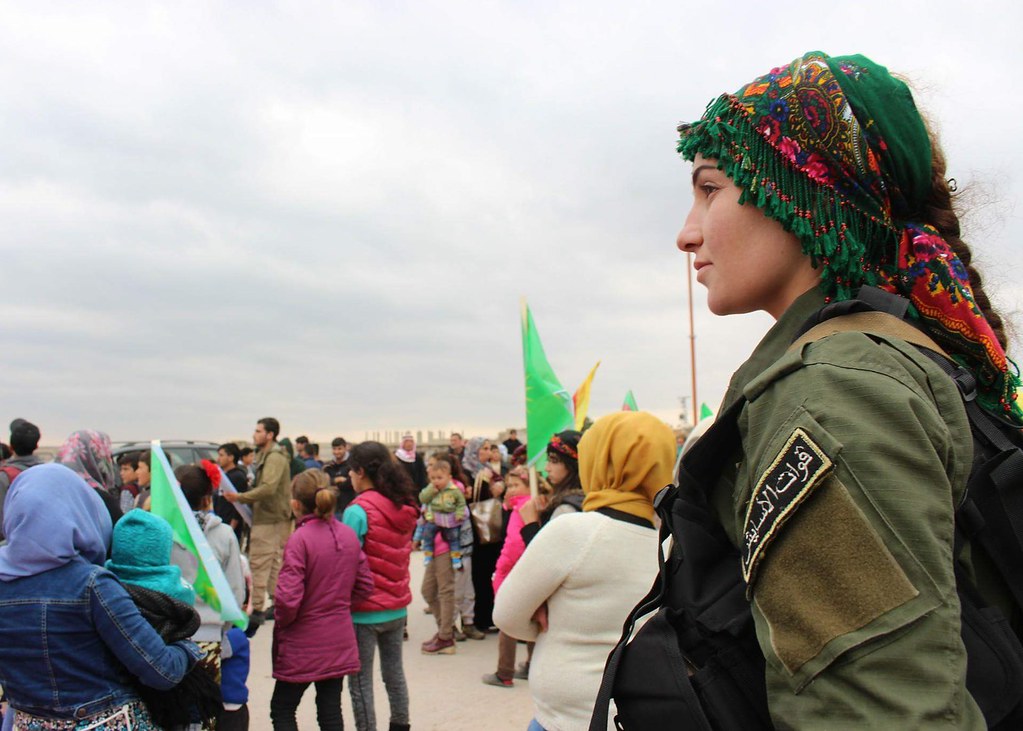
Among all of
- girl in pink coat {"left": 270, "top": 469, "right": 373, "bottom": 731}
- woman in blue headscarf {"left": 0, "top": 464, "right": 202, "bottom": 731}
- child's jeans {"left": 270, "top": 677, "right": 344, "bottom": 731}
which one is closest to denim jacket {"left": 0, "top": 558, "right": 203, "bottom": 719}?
woman in blue headscarf {"left": 0, "top": 464, "right": 202, "bottom": 731}

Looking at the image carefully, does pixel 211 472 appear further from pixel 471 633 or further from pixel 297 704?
pixel 471 633

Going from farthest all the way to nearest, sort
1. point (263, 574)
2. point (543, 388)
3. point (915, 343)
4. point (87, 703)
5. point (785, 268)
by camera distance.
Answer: point (263, 574) < point (543, 388) < point (87, 703) < point (785, 268) < point (915, 343)

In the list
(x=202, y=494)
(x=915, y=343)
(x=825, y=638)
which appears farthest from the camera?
(x=202, y=494)

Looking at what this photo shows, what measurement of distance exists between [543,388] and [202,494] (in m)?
3.06

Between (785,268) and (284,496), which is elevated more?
(785,268)

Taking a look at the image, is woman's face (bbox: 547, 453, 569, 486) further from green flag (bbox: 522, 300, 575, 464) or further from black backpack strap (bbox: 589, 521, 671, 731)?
black backpack strap (bbox: 589, 521, 671, 731)

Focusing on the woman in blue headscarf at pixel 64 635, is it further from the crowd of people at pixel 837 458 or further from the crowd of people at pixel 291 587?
the crowd of people at pixel 837 458

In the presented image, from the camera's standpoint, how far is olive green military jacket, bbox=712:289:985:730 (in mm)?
848

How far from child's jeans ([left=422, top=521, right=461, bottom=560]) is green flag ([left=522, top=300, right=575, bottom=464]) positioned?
1734mm

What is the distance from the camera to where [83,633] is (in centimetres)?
308

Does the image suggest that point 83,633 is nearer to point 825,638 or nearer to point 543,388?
point 825,638

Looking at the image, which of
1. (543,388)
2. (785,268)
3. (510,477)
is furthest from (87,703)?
(510,477)

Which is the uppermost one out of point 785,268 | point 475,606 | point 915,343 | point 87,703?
point 785,268

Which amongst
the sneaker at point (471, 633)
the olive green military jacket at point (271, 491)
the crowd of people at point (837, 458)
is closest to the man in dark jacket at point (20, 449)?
the olive green military jacket at point (271, 491)
